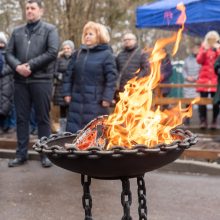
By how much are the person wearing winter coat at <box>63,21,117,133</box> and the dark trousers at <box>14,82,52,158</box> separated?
18.2 inches

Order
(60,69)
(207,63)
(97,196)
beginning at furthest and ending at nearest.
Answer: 1. (207,63)
2. (60,69)
3. (97,196)

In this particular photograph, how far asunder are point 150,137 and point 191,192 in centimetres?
225

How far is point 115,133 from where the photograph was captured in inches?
136

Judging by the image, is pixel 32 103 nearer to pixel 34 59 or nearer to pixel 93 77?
pixel 34 59

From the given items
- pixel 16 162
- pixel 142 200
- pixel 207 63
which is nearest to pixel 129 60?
pixel 16 162

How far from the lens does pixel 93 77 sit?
20.0 feet

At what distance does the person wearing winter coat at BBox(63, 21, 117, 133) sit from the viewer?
6.08 metres

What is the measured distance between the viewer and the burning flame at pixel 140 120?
3439 millimetres

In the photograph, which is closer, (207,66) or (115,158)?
(115,158)

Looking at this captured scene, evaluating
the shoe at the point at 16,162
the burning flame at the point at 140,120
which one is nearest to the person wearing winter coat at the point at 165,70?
the shoe at the point at 16,162

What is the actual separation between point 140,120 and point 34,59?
3010 millimetres

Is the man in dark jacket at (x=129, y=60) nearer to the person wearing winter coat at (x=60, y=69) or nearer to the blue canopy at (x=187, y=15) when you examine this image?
the person wearing winter coat at (x=60, y=69)

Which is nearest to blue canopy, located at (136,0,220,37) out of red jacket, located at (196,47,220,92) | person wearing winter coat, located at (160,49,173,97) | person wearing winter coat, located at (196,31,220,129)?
person wearing winter coat, located at (196,31,220,129)

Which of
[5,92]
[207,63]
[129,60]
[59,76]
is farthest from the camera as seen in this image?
[207,63]
